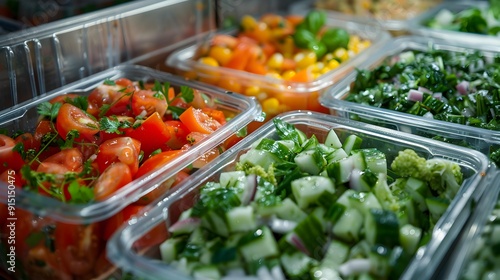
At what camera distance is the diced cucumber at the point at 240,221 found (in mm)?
1425

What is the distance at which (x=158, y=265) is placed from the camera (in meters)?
1.32

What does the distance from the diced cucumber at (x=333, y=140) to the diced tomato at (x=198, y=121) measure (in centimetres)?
40

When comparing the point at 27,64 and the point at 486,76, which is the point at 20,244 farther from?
the point at 486,76

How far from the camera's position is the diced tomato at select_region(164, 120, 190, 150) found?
190cm

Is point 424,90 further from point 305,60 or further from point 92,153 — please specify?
point 92,153

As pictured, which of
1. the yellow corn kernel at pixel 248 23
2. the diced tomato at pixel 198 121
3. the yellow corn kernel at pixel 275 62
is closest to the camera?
the diced tomato at pixel 198 121

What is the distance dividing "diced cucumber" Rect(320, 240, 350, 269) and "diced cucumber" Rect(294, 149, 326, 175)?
310 mm

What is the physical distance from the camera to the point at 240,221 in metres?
1.43

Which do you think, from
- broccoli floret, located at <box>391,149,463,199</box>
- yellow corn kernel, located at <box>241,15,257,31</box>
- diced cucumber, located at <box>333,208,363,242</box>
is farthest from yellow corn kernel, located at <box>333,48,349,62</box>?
diced cucumber, located at <box>333,208,363,242</box>

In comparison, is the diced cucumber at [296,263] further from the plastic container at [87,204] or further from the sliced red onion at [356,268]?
the plastic container at [87,204]

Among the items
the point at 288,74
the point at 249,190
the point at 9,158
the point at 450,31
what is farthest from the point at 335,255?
the point at 450,31

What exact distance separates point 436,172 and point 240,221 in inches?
24.2

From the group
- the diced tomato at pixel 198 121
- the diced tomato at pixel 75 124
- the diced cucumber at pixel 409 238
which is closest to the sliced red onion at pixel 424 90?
the diced tomato at pixel 198 121

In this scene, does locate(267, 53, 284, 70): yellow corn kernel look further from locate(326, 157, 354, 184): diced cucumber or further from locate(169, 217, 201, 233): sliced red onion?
locate(169, 217, 201, 233): sliced red onion
